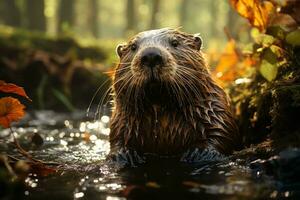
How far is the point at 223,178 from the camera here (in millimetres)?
3715

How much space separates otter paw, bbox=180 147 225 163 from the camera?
4625 mm

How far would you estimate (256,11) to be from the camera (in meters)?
5.50

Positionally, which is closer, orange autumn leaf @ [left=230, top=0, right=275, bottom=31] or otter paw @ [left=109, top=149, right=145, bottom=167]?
otter paw @ [left=109, top=149, right=145, bottom=167]

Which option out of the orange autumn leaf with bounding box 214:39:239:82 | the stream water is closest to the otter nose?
the stream water

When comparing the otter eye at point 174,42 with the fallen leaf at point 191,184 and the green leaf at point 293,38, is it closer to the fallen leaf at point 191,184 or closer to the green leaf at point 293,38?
the green leaf at point 293,38

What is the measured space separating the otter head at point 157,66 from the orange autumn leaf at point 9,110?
106 cm

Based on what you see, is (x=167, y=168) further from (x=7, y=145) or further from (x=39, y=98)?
(x=39, y=98)

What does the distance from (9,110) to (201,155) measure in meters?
1.69

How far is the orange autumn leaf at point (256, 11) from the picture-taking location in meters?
5.43

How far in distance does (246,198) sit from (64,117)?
23.3 ft

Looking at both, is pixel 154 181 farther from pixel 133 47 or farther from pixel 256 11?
pixel 256 11

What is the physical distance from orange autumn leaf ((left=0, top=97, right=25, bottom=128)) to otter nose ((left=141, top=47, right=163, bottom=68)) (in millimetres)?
1054

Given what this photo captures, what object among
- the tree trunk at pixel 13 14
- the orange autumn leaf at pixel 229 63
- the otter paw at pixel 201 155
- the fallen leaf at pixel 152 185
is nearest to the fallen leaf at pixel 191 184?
the fallen leaf at pixel 152 185

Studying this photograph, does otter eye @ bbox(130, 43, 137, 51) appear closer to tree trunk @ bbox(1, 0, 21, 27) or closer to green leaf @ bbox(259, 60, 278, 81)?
green leaf @ bbox(259, 60, 278, 81)
